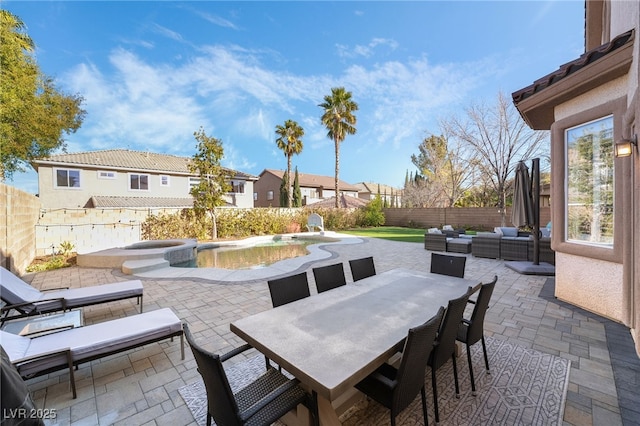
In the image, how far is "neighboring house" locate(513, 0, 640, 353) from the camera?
386 cm

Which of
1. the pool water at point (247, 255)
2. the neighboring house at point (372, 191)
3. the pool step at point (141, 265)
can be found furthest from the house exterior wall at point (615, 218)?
the neighboring house at point (372, 191)

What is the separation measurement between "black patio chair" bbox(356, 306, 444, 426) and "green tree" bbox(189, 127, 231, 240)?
14304mm

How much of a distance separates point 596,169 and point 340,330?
5.77 m

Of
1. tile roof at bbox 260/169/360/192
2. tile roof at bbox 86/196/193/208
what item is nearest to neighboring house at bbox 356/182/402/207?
tile roof at bbox 260/169/360/192

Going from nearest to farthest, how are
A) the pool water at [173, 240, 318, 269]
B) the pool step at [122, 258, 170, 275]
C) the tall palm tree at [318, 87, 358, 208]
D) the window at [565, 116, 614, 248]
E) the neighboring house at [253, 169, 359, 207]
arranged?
1. the window at [565, 116, 614, 248]
2. the pool step at [122, 258, 170, 275]
3. the pool water at [173, 240, 318, 269]
4. the tall palm tree at [318, 87, 358, 208]
5. the neighboring house at [253, 169, 359, 207]

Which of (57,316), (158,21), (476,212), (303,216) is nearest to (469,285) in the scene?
(57,316)

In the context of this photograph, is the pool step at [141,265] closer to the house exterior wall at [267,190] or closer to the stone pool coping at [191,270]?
the stone pool coping at [191,270]

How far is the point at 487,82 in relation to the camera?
16.1 metres

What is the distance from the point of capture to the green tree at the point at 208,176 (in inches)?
575

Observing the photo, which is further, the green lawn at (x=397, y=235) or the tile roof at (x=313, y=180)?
the tile roof at (x=313, y=180)

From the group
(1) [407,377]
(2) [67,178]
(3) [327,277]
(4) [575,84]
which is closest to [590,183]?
(4) [575,84]

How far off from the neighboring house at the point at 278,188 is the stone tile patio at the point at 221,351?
88.9 ft

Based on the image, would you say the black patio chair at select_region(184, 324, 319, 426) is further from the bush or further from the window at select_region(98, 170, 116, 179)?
the window at select_region(98, 170, 116, 179)

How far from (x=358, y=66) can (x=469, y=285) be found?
1750 centimetres
